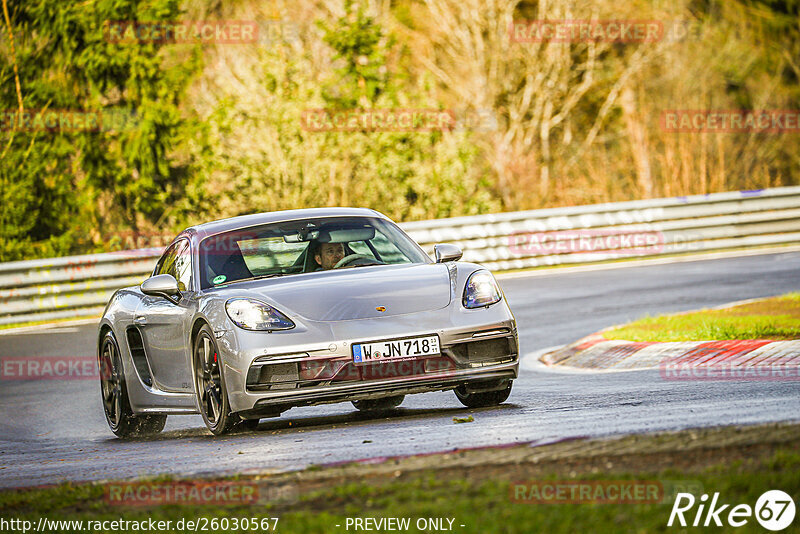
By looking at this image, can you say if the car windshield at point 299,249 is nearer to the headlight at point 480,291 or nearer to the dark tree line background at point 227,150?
the headlight at point 480,291

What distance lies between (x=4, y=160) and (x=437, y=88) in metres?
16.6

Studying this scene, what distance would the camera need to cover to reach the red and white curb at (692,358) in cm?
987

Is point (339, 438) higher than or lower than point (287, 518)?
lower

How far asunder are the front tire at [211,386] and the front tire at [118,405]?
123 centimetres

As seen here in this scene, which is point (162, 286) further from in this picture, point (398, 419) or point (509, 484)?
point (509, 484)

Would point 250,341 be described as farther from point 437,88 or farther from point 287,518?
point 437,88

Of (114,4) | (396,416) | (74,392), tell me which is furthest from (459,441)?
(114,4)

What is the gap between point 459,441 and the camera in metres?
6.30

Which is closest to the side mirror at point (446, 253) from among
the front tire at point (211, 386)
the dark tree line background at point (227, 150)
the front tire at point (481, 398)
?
the front tire at point (481, 398)

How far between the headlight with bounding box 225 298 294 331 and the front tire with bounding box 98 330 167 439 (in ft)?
6.38

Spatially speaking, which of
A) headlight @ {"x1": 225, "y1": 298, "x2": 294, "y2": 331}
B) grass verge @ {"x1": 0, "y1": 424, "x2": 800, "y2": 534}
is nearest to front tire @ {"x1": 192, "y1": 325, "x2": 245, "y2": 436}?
headlight @ {"x1": 225, "y1": 298, "x2": 294, "y2": 331}

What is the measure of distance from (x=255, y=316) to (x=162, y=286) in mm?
1085

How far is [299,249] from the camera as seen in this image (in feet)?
30.1

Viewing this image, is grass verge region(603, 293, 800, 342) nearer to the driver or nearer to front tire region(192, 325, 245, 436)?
the driver
